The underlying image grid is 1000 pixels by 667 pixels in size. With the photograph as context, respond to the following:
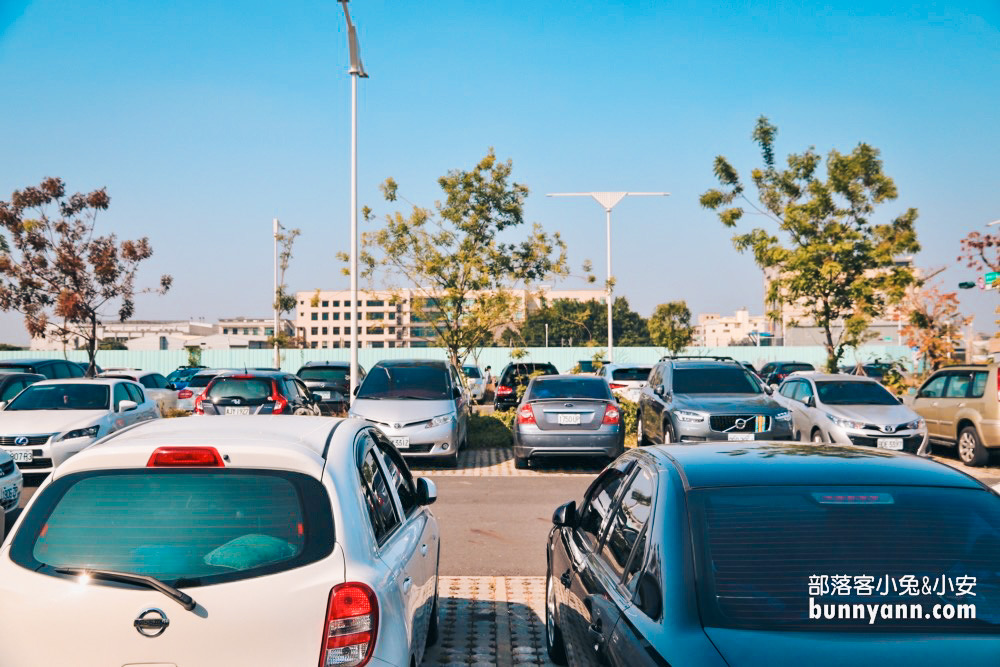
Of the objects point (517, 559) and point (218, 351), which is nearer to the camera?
point (517, 559)

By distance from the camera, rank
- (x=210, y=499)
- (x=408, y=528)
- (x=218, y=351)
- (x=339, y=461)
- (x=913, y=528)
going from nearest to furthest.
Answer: (x=913, y=528)
(x=210, y=499)
(x=339, y=461)
(x=408, y=528)
(x=218, y=351)

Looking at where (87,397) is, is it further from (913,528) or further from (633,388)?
(913,528)

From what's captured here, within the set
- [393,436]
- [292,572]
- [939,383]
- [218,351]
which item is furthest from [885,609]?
[218,351]

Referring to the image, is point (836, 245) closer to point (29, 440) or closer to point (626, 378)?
point (626, 378)

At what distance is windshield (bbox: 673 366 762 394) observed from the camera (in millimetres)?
15266

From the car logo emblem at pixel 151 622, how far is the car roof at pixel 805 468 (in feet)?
6.52

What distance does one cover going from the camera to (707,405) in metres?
14.3

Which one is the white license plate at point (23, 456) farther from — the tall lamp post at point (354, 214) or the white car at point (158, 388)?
the white car at point (158, 388)

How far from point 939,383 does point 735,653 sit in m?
15.7

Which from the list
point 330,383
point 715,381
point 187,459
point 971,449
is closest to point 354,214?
point 330,383

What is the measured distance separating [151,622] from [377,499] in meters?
1.27

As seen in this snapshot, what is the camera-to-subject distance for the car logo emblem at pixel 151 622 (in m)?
3.20

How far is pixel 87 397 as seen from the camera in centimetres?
1463

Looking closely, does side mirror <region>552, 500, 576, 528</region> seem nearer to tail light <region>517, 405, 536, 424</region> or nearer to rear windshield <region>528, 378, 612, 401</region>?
tail light <region>517, 405, 536, 424</region>
